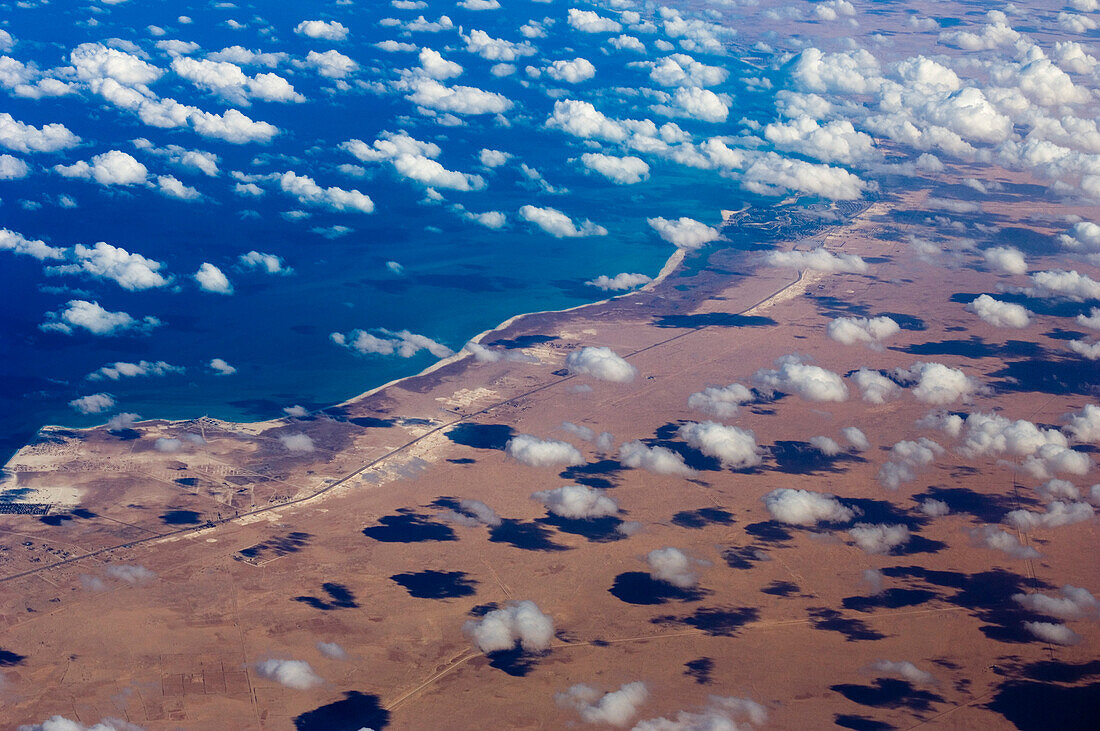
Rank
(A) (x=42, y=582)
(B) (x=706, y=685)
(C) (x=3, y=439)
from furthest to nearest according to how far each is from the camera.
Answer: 1. (C) (x=3, y=439)
2. (A) (x=42, y=582)
3. (B) (x=706, y=685)

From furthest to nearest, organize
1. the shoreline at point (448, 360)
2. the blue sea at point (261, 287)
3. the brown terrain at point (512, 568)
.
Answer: the blue sea at point (261, 287)
the shoreline at point (448, 360)
the brown terrain at point (512, 568)

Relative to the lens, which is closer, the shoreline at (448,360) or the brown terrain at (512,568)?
the brown terrain at (512,568)

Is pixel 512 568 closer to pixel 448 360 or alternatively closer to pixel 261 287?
pixel 448 360

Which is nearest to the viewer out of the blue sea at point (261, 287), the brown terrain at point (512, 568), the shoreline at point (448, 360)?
the brown terrain at point (512, 568)

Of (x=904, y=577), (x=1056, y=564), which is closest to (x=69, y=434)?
(x=904, y=577)

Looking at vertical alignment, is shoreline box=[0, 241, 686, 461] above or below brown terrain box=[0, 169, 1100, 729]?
above

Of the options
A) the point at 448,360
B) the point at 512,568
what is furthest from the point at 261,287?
the point at 512,568

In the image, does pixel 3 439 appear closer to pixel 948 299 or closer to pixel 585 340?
pixel 585 340

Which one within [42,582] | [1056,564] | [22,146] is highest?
[22,146]
